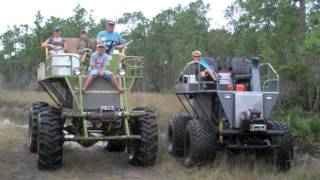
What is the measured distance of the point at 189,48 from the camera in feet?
164

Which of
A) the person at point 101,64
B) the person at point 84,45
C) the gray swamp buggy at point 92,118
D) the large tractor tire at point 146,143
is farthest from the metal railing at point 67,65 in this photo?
the large tractor tire at point 146,143

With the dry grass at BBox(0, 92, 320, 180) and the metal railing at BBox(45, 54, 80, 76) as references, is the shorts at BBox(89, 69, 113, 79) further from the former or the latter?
the dry grass at BBox(0, 92, 320, 180)

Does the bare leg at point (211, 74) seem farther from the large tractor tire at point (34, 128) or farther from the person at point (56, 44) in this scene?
the large tractor tire at point (34, 128)

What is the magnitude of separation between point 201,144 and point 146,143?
112 cm

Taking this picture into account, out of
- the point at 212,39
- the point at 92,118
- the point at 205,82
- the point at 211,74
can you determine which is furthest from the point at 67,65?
the point at 212,39

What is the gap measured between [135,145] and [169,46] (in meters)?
44.2

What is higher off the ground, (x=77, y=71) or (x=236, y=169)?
(x=77, y=71)

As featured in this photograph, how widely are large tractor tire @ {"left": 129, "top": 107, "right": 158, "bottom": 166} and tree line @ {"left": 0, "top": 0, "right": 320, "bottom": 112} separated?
2.59 m

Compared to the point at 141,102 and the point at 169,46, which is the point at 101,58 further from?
the point at 169,46

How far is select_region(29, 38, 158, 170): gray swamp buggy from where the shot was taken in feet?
35.6

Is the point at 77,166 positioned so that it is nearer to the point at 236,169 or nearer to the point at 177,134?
the point at 177,134

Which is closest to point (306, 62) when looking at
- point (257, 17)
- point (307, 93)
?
point (307, 93)

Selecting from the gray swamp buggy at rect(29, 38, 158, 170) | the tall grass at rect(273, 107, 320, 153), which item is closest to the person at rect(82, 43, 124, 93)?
the gray swamp buggy at rect(29, 38, 158, 170)

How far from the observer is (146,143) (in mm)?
11273
